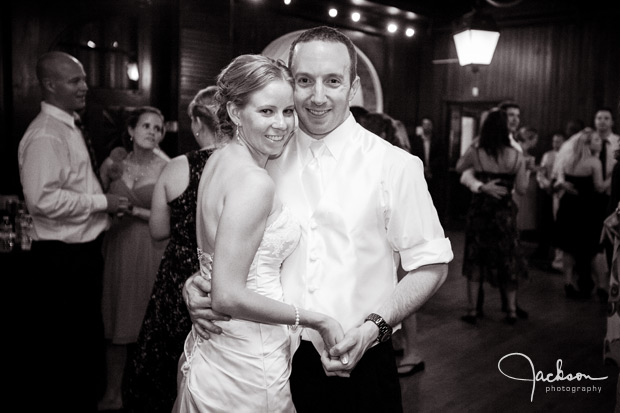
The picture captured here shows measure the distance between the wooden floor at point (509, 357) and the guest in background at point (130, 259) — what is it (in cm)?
167

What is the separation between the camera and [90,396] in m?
3.40

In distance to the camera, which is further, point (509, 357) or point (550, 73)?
point (550, 73)

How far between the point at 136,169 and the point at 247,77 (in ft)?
7.43

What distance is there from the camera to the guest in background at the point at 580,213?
6.25 meters

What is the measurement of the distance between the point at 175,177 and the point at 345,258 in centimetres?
123

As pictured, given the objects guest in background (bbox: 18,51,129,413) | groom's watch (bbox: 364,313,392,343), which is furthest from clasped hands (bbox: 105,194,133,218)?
groom's watch (bbox: 364,313,392,343)

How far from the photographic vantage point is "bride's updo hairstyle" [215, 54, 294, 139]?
67.8 inches

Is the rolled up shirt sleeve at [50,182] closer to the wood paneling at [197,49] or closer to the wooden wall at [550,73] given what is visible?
the wood paneling at [197,49]

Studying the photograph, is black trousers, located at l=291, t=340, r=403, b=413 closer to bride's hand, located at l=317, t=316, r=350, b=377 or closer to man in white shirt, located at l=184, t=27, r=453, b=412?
man in white shirt, located at l=184, t=27, r=453, b=412

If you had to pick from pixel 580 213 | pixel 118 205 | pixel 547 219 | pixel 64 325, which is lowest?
pixel 547 219

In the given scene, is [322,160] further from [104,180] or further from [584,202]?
[584,202]

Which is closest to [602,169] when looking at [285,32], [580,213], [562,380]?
[580,213]

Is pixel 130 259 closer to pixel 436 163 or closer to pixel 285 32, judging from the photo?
pixel 285 32

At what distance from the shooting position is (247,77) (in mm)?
1733
